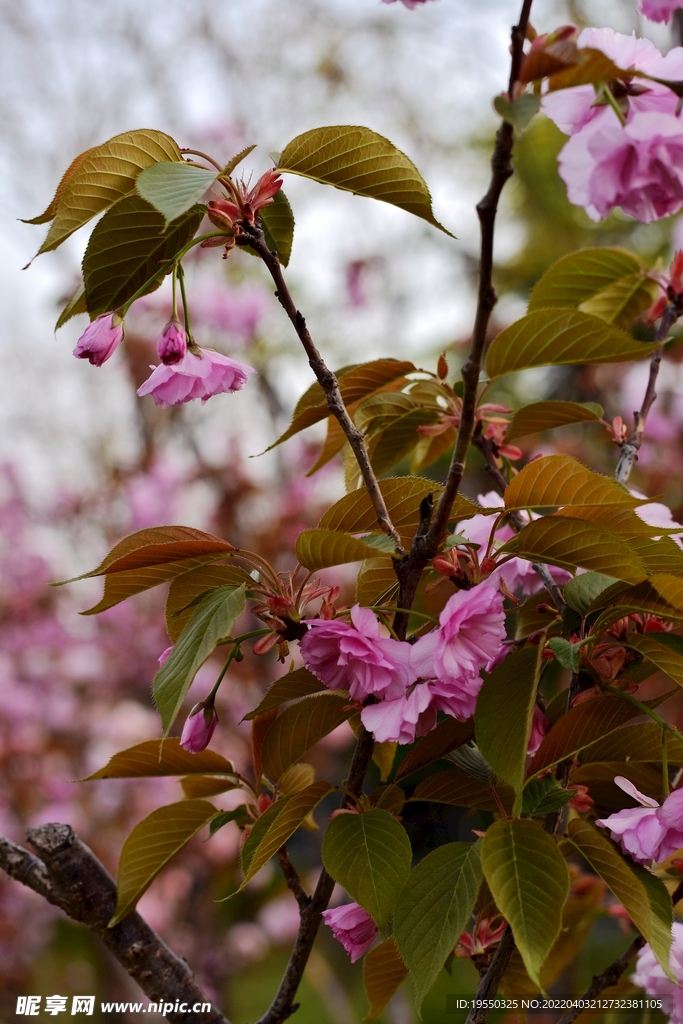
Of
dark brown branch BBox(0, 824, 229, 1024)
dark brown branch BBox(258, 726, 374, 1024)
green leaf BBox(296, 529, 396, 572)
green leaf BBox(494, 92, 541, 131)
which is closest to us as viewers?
green leaf BBox(494, 92, 541, 131)

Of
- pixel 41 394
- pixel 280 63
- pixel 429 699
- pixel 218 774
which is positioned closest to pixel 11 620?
pixel 41 394

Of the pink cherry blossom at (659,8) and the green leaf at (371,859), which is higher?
the pink cherry blossom at (659,8)

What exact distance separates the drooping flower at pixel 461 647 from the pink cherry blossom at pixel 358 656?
0.04ft

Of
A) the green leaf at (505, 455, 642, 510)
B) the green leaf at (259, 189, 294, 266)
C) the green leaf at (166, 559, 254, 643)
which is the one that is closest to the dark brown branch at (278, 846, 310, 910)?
the green leaf at (166, 559, 254, 643)

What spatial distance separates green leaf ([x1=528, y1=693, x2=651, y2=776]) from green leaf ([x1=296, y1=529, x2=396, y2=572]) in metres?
0.18

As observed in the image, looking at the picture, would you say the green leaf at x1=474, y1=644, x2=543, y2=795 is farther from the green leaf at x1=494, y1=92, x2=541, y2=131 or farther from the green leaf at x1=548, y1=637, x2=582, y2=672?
the green leaf at x1=494, y1=92, x2=541, y2=131

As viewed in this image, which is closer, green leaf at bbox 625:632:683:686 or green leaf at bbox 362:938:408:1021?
green leaf at bbox 625:632:683:686

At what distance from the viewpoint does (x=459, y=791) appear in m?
0.57

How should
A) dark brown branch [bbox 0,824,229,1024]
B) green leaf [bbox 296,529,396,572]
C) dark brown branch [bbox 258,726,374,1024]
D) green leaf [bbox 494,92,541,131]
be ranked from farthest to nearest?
dark brown branch [bbox 0,824,229,1024] → dark brown branch [bbox 258,726,374,1024] → green leaf [bbox 296,529,396,572] → green leaf [bbox 494,92,541,131]

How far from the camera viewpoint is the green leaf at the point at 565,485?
48cm

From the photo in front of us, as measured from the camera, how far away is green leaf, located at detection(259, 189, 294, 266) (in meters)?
0.59

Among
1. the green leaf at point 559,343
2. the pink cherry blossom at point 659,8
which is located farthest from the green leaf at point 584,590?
the pink cherry blossom at point 659,8

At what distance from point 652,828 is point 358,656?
0.21 meters

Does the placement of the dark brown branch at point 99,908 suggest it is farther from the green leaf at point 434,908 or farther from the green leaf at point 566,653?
the green leaf at point 566,653
